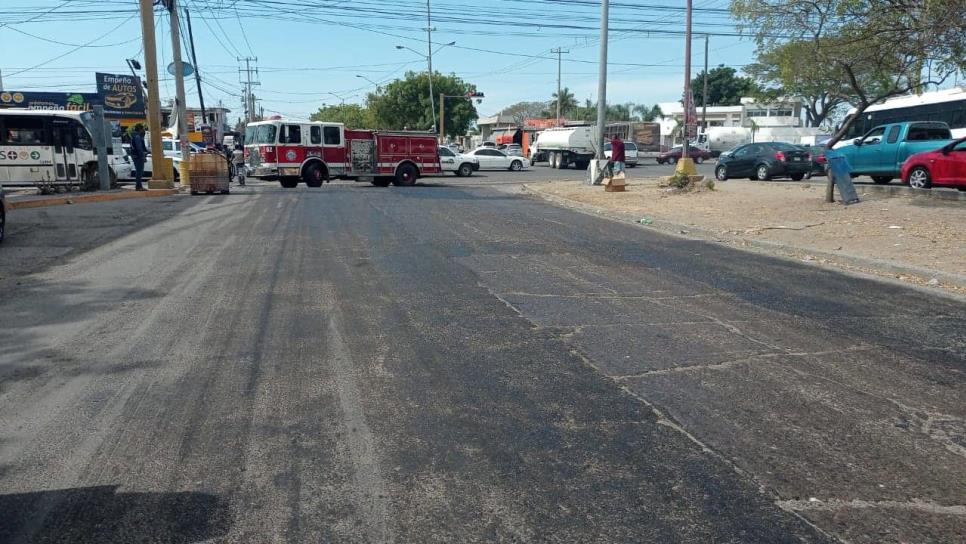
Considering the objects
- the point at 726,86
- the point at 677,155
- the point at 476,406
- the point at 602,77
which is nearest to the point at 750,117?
the point at 726,86

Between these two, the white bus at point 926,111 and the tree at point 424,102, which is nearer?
the white bus at point 926,111

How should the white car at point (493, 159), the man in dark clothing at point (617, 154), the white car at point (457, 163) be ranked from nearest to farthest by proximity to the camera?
the man in dark clothing at point (617, 154) → the white car at point (457, 163) → the white car at point (493, 159)

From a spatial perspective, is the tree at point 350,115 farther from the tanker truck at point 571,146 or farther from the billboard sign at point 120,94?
the tanker truck at point 571,146

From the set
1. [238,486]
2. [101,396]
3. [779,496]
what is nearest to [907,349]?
[779,496]

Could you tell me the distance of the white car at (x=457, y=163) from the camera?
122 ft

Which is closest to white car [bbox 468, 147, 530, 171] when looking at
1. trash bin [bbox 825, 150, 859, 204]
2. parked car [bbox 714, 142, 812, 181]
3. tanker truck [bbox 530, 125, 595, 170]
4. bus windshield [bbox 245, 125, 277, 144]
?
tanker truck [bbox 530, 125, 595, 170]

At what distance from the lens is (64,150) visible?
22078 mm

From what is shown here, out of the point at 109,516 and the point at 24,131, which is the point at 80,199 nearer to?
the point at 24,131

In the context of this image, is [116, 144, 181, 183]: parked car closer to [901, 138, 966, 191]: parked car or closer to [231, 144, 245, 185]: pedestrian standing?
[231, 144, 245, 185]: pedestrian standing

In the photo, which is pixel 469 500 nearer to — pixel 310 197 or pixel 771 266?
pixel 771 266

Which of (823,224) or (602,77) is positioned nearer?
(823,224)

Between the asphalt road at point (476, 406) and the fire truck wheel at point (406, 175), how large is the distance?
61.9 feet

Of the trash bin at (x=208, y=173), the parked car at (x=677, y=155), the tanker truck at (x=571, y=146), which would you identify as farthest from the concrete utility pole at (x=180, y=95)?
the parked car at (x=677, y=155)

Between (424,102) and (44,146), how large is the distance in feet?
167
